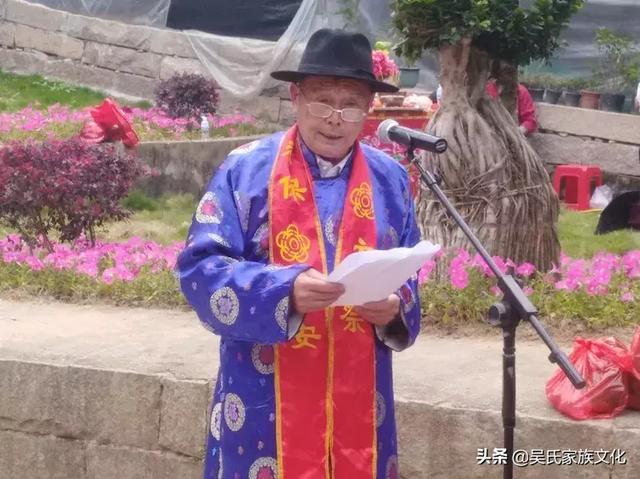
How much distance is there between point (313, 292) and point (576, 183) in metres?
8.87

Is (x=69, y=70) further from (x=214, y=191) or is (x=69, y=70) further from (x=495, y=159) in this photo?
(x=214, y=191)

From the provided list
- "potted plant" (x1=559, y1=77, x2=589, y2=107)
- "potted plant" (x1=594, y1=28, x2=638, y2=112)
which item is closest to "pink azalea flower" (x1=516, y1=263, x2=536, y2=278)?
"potted plant" (x1=594, y1=28, x2=638, y2=112)

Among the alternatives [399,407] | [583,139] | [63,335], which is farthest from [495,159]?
[583,139]

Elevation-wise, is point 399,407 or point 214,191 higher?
point 214,191

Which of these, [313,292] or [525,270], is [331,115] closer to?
[313,292]

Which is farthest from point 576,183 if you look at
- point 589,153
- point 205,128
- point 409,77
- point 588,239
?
point 205,128

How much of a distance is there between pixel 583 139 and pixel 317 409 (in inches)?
367

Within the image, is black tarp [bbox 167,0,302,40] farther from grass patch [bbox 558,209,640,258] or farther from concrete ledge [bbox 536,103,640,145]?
grass patch [bbox 558,209,640,258]

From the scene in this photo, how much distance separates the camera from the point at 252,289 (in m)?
2.89

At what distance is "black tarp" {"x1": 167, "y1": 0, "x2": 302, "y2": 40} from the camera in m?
15.0

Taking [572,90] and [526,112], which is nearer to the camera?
[526,112]

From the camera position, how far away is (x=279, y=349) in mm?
3055

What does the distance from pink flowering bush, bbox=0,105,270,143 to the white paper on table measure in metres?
8.97

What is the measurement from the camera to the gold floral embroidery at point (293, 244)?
3.04m
